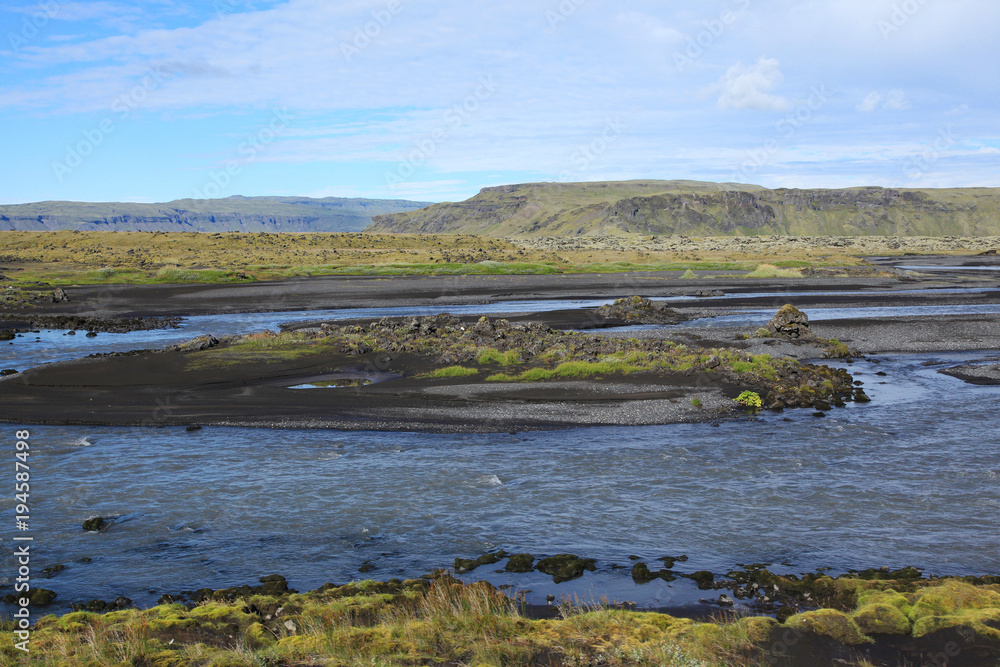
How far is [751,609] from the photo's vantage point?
12258 millimetres

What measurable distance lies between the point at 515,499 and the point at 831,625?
8688 mm

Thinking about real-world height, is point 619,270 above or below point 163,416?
above

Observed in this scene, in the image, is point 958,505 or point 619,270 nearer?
point 958,505

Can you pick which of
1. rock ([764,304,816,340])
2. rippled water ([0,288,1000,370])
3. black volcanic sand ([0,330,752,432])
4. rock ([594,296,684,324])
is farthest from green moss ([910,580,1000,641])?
rock ([594,296,684,324])

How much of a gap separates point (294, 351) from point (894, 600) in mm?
30487

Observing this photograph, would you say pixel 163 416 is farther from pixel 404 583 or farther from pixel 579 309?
pixel 579 309

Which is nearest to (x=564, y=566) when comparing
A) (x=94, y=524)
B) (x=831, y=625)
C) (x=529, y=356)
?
(x=831, y=625)

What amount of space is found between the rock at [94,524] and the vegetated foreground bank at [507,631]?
15.5 ft

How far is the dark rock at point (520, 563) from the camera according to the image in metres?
14.2

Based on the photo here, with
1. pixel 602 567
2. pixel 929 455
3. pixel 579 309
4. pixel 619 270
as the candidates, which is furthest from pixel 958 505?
pixel 619 270

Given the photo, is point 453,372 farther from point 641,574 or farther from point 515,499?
point 641,574

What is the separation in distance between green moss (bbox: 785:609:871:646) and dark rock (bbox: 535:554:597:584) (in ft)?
14.0

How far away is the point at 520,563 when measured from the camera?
14.4 metres

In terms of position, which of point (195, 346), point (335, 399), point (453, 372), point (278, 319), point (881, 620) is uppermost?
point (278, 319)
